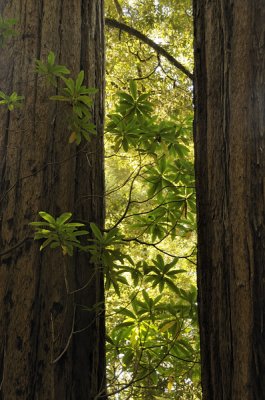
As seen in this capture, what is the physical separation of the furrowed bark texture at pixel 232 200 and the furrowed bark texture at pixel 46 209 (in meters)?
0.48

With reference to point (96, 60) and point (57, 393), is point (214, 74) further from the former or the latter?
point (57, 393)

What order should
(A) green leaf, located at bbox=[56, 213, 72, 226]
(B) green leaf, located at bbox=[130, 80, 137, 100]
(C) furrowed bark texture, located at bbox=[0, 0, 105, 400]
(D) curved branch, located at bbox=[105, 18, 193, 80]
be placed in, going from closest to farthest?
(A) green leaf, located at bbox=[56, 213, 72, 226], (C) furrowed bark texture, located at bbox=[0, 0, 105, 400], (B) green leaf, located at bbox=[130, 80, 137, 100], (D) curved branch, located at bbox=[105, 18, 193, 80]

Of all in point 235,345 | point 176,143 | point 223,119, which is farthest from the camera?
point 176,143

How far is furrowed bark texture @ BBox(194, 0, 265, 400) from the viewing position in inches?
47.6

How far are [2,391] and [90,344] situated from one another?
14.5 inches

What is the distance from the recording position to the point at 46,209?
6.06 feet

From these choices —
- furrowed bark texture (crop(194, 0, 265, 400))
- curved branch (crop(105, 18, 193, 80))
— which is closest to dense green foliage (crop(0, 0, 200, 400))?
furrowed bark texture (crop(194, 0, 265, 400))

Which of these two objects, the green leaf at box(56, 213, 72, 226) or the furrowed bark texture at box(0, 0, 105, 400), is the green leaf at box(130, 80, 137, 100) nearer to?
the furrowed bark texture at box(0, 0, 105, 400)

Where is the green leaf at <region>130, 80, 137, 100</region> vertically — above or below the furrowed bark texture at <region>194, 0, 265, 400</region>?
above

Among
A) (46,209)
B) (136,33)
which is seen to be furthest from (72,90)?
(136,33)

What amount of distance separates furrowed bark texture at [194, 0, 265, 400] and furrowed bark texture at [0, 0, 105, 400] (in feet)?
1.59

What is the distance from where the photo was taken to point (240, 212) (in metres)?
1.28

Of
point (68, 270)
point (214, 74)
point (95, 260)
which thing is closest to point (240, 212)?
point (214, 74)

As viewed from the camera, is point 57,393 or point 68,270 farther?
point 68,270
